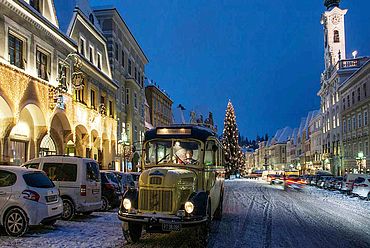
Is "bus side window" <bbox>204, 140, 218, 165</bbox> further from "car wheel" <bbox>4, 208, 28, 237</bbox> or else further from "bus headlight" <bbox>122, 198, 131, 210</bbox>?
"car wheel" <bbox>4, 208, 28, 237</bbox>

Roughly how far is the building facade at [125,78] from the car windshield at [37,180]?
23928mm

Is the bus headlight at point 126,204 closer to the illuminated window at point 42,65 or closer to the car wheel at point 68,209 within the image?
the car wheel at point 68,209

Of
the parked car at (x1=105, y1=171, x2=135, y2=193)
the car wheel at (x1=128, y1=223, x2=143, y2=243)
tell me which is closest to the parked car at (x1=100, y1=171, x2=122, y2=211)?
the parked car at (x1=105, y1=171, x2=135, y2=193)

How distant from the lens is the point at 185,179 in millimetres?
10977

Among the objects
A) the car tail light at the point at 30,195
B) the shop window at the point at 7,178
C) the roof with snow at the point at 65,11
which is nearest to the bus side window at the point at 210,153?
the car tail light at the point at 30,195

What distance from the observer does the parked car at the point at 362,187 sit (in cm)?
2619

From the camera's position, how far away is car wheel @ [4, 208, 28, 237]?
11477 millimetres

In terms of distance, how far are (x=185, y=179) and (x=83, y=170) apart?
5122 mm

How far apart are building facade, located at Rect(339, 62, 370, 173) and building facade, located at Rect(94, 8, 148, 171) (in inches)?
961

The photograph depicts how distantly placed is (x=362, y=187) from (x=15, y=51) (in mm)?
21160

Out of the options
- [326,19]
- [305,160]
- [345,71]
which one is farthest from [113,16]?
[305,160]

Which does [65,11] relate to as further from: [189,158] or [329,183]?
[329,183]

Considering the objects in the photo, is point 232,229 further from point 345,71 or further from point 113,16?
point 345,71

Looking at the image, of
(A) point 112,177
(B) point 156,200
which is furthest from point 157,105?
(B) point 156,200
